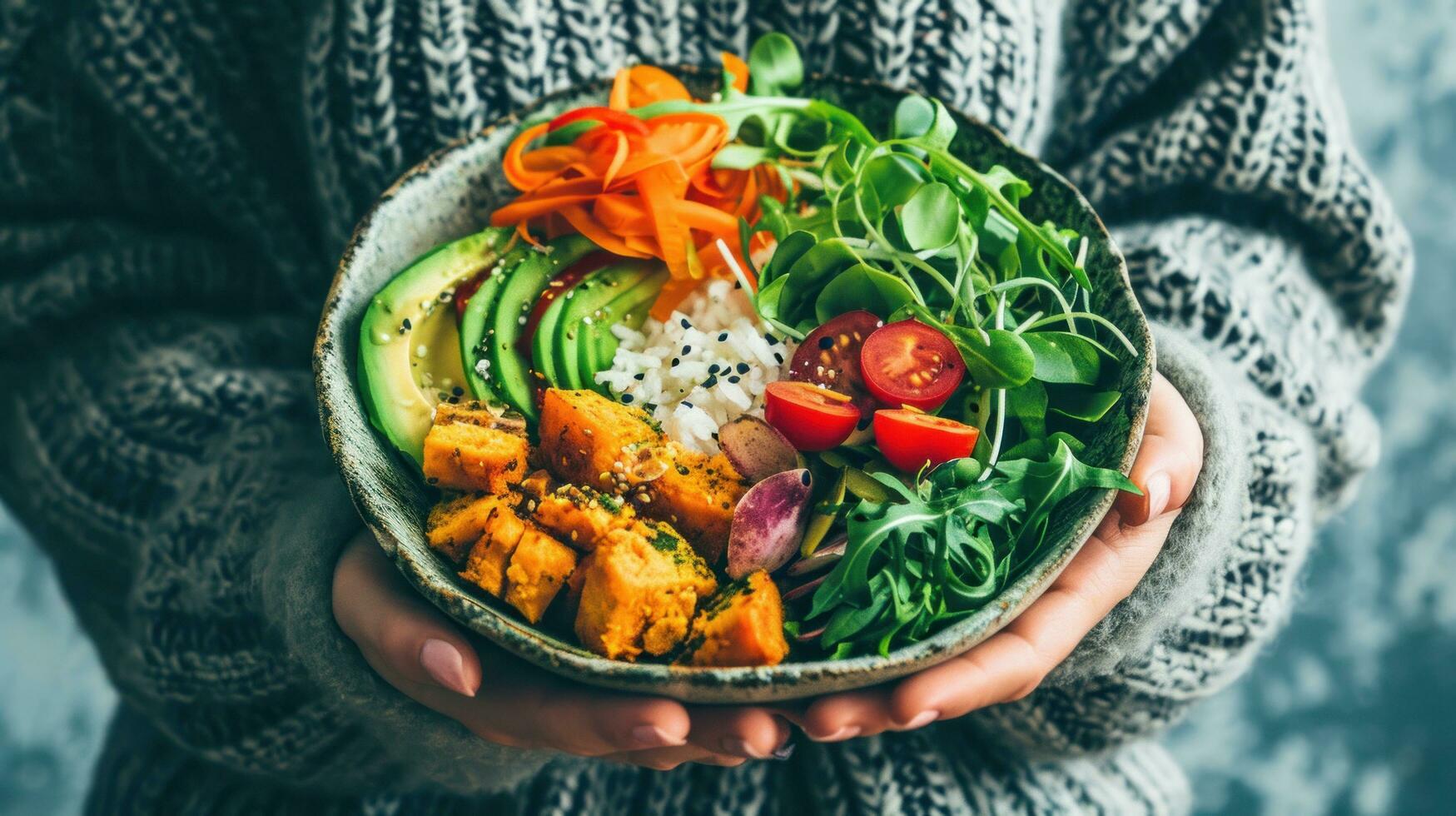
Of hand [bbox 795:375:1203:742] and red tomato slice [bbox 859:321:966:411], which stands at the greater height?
red tomato slice [bbox 859:321:966:411]

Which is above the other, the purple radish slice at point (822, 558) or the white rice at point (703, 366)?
the white rice at point (703, 366)

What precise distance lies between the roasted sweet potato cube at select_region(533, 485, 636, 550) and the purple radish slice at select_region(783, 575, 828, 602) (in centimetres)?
21

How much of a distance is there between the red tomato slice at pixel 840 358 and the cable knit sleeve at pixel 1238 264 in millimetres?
514

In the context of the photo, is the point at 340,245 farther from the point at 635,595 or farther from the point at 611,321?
the point at 635,595

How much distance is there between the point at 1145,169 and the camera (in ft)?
6.17

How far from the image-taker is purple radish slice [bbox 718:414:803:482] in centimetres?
130

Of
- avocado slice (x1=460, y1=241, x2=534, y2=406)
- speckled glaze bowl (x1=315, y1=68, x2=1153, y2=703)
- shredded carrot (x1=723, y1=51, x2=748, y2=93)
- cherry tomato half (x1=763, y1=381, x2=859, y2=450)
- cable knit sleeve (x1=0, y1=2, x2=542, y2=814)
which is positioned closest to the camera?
speckled glaze bowl (x1=315, y1=68, x2=1153, y2=703)

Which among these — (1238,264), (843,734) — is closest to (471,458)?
(843,734)

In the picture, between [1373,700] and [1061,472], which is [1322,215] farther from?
[1373,700]

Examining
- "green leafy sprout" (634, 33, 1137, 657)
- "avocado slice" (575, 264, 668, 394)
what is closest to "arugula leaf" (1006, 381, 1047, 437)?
"green leafy sprout" (634, 33, 1137, 657)

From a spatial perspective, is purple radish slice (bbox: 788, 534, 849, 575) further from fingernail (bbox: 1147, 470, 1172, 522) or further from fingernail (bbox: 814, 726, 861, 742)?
fingernail (bbox: 1147, 470, 1172, 522)

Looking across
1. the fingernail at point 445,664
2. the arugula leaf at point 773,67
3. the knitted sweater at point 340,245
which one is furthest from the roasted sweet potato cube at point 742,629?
the arugula leaf at point 773,67

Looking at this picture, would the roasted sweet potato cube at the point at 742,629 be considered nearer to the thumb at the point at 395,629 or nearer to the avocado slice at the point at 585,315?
the thumb at the point at 395,629

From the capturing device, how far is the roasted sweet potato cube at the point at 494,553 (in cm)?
118
